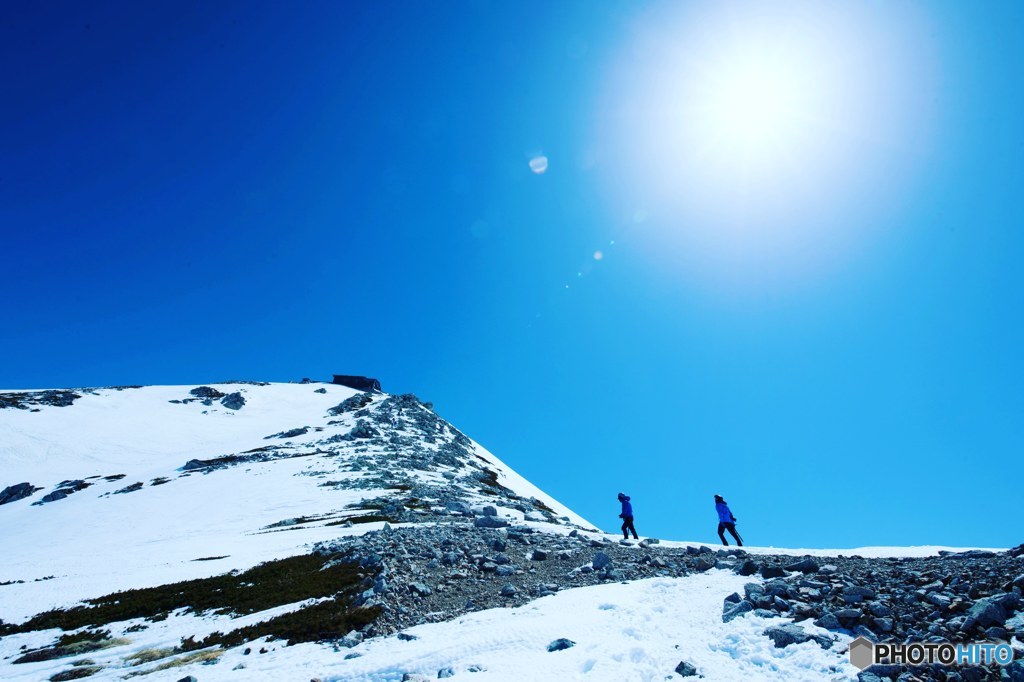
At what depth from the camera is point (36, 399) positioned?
348 ft

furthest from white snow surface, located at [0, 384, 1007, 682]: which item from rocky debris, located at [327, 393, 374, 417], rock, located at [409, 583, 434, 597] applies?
rocky debris, located at [327, 393, 374, 417]

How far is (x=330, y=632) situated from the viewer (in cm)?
1542

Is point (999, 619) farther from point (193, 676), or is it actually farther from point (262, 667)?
point (193, 676)

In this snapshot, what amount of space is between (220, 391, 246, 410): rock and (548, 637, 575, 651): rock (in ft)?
397

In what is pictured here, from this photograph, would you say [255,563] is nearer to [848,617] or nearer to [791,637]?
[791,637]

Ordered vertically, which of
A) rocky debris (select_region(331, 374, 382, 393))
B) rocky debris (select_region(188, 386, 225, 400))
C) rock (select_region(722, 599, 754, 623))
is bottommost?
rock (select_region(722, 599, 754, 623))

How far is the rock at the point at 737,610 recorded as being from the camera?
1280 centimetres

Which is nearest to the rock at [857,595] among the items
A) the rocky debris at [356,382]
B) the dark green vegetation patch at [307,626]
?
the dark green vegetation patch at [307,626]

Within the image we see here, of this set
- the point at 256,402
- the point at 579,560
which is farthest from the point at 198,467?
the point at 579,560

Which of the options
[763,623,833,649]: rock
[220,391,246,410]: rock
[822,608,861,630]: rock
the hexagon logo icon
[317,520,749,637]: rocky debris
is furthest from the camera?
[220,391,246,410]: rock

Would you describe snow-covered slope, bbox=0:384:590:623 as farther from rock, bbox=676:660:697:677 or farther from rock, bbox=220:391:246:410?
rock, bbox=676:660:697:677

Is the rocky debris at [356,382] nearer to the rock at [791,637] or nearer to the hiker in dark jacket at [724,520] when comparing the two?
the hiker in dark jacket at [724,520]

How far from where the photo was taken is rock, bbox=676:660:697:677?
10414 mm

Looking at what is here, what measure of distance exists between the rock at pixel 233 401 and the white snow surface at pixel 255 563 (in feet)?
87.5
